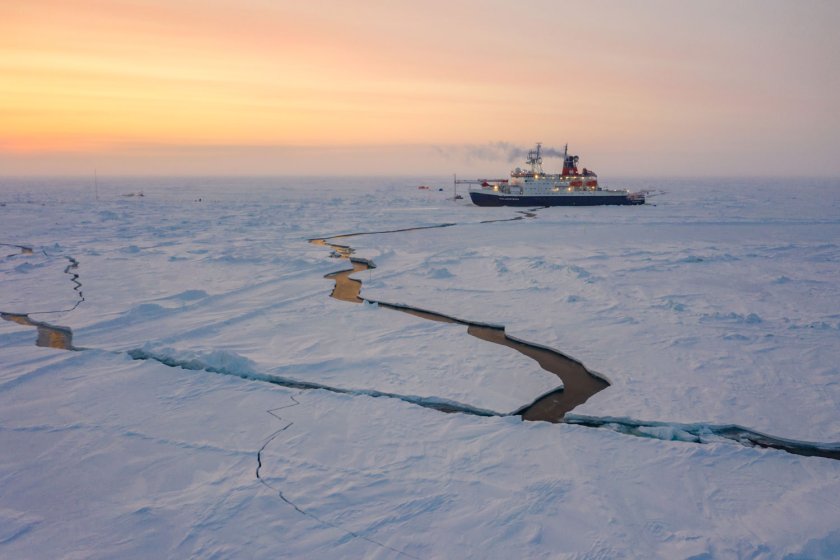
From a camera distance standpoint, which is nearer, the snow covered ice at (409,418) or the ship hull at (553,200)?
the snow covered ice at (409,418)

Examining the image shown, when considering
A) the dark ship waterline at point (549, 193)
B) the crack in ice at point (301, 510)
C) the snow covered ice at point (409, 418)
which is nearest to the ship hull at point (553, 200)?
the dark ship waterline at point (549, 193)

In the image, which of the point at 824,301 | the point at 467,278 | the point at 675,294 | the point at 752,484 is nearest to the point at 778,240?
the point at 824,301

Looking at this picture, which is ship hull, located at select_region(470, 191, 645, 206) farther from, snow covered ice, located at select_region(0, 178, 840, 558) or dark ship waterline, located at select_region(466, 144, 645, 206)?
snow covered ice, located at select_region(0, 178, 840, 558)

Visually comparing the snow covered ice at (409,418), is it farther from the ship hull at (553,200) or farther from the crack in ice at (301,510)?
the ship hull at (553,200)

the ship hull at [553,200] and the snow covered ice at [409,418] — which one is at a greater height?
the ship hull at [553,200]

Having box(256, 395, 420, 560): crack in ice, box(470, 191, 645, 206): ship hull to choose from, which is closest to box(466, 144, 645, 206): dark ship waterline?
box(470, 191, 645, 206): ship hull

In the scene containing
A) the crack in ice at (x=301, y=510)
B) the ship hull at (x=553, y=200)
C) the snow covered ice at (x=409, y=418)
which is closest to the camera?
the crack in ice at (x=301, y=510)
